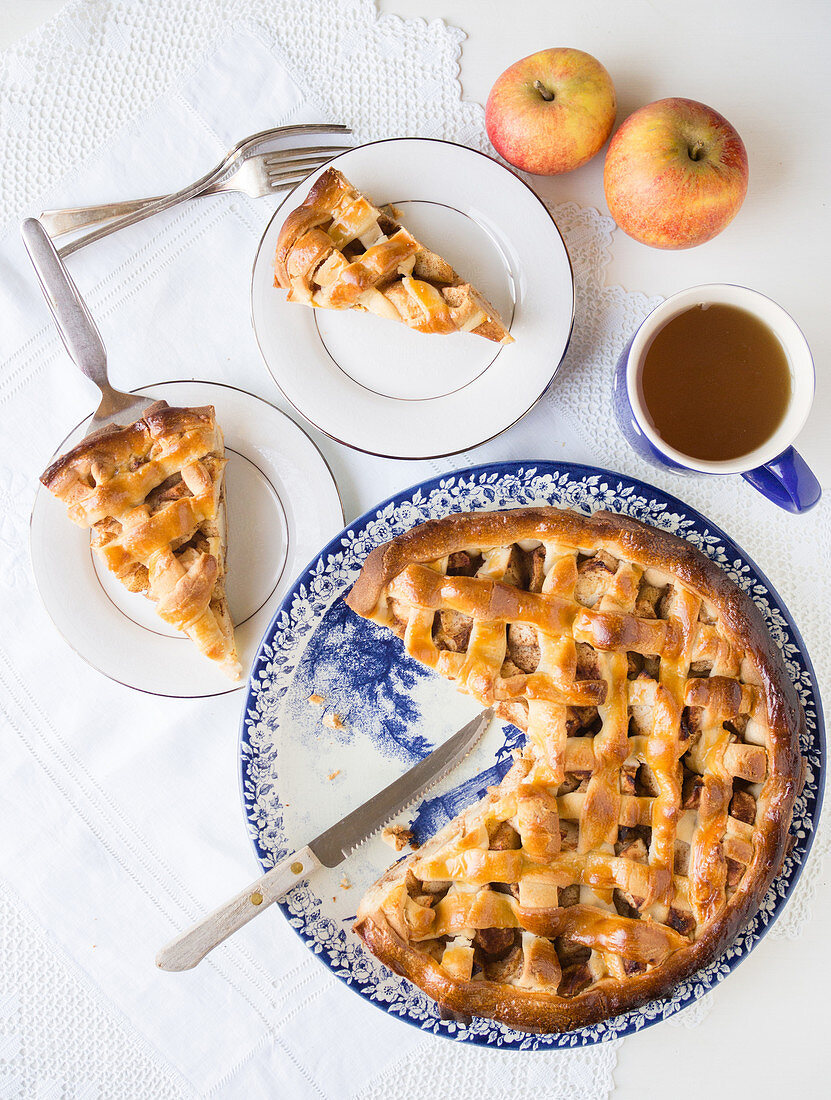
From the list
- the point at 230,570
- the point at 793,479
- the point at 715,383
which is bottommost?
the point at 793,479

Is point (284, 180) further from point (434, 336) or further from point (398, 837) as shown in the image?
point (398, 837)

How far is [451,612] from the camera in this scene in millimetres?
1364

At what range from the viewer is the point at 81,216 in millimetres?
1595

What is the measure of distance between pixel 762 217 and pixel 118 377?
144 cm

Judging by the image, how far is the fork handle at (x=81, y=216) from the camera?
5.22 ft

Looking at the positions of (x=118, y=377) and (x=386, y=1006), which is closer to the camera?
(x=386, y=1006)

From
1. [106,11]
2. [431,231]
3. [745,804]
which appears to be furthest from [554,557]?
[106,11]

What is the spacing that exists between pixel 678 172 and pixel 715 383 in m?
0.39

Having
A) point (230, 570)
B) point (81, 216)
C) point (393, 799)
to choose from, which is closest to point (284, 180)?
point (81, 216)

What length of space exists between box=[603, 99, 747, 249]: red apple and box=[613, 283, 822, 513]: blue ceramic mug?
0.15 metres

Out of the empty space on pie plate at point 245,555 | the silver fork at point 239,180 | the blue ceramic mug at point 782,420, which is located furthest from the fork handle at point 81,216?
the blue ceramic mug at point 782,420

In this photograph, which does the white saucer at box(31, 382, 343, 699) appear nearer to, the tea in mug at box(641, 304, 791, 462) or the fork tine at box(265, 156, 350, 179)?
the fork tine at box(265, 156, 350, 179)

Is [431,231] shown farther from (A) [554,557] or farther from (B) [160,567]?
(B) [160,567]

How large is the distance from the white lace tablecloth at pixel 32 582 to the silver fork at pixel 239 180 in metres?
0.05
